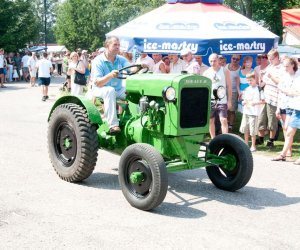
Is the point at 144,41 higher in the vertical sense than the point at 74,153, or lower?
higher

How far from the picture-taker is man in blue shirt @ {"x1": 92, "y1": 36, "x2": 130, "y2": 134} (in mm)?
5832

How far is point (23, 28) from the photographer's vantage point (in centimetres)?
2983

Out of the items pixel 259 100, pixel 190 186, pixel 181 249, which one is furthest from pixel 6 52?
pixel 181 249

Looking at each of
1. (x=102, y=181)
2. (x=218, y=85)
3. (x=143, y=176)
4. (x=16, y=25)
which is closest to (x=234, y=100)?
(x=218, y=85)

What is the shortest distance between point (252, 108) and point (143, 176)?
13.2 ft

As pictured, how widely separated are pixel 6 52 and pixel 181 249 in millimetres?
26412

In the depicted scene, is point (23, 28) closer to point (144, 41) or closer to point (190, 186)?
point (144, 41)

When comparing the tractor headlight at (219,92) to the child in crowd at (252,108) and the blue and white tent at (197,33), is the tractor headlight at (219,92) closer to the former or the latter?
the child in crowd at (252,108)

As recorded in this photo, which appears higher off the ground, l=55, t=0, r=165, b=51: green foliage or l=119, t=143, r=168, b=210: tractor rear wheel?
l=55, t=0, r=165, b=51: green foliage

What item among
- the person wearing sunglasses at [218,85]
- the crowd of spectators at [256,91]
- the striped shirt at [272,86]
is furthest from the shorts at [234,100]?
the person wearing sunglasses at [218,85]

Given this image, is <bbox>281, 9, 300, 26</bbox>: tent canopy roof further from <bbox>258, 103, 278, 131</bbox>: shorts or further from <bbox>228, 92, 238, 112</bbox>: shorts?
<bbox>228, 92, 238, 112</bbox>: shorts

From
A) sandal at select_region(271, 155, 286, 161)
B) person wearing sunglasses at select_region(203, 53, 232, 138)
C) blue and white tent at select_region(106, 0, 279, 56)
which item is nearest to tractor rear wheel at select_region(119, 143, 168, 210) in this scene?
sandal at select_region(271, 155, 286, 161)

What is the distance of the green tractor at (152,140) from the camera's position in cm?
514

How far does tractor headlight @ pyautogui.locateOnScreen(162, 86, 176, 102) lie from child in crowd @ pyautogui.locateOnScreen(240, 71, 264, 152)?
12.0 feet
